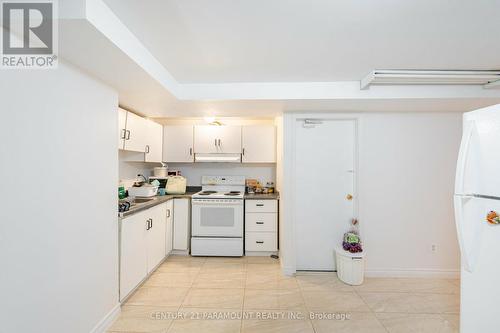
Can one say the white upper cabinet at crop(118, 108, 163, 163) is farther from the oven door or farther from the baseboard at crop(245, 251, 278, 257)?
the baseboard at crop(245, 251, 278, 257)

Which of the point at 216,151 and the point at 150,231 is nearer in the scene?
the point at 150,231

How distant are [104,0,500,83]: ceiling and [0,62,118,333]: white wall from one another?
26.5 inches

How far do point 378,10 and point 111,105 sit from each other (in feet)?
7.28

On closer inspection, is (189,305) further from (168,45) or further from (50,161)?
(168,45)

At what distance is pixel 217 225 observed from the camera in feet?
11.0

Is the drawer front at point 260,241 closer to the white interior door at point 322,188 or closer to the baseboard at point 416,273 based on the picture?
the white interior door at point 322,188

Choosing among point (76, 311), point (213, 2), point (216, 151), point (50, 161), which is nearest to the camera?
point (213, 2)

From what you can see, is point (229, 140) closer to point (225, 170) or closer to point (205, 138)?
point (205, 138)

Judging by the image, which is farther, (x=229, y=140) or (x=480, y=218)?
(x=229, y=140)

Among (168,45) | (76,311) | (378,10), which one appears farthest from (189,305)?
(378,10)

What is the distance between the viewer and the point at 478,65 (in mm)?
1966

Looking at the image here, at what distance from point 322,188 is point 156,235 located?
231cm

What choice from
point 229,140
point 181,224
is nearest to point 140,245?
point 181,224

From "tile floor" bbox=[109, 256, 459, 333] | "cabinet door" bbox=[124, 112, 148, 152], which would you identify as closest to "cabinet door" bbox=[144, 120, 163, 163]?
"cabinet door" bbox=[124, 112, 148, 152]
